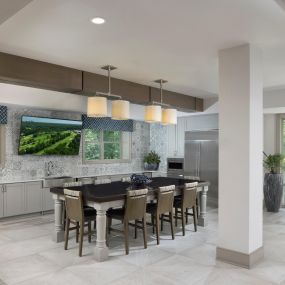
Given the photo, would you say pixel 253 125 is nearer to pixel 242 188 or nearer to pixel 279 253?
pixel 242 188

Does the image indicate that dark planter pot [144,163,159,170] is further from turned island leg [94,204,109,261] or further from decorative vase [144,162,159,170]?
turned island leg [94,204,109,261]

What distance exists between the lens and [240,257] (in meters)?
3.64

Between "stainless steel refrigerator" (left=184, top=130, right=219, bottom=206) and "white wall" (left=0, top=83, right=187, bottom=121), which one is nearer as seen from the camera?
"white wall" (left=0, top=83, right=187, bottom=121)

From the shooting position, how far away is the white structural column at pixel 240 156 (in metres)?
3.60

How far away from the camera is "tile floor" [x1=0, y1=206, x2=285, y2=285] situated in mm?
3318

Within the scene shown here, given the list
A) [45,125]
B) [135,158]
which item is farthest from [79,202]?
[135,158]

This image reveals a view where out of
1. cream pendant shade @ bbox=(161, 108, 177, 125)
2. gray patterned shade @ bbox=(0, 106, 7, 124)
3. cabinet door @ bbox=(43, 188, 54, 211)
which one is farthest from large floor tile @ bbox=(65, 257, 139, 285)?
gray patterned shade @ bbox=(0, 106, 7, 124)

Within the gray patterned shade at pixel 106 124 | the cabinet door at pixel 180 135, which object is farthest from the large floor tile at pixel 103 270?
the cabinet door at pixel 180 135

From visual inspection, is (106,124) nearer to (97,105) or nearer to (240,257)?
(97,105)

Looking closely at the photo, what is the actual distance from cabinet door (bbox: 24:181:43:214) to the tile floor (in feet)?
3.80

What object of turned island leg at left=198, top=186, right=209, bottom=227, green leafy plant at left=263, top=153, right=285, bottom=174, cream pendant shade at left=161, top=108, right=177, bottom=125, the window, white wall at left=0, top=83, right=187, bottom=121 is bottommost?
turned island leg at left=198, top=186, right=209, bottom=227

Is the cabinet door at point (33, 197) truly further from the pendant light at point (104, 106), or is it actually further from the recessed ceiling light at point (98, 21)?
the recessed ceiling light at point (98, 21)

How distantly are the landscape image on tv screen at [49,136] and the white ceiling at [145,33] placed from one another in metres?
2.53

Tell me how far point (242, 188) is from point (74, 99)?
14.1ft
